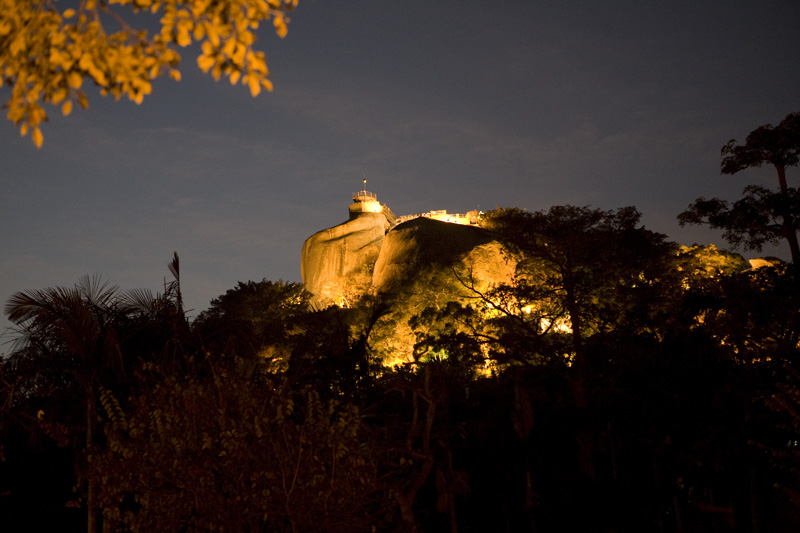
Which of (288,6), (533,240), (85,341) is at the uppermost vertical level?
(533,240)

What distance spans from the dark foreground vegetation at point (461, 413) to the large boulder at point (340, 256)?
87.1 feet

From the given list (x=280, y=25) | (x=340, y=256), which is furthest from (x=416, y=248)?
(x=280, y=25)

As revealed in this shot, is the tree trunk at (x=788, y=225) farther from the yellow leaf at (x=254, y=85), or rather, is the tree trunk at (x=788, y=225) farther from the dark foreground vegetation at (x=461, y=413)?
the yellow leaf at (x=254, y=85)

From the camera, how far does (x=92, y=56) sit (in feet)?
14.4

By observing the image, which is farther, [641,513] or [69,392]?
[641,513]

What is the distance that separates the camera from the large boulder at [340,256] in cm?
5975

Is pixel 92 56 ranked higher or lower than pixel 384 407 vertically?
higher

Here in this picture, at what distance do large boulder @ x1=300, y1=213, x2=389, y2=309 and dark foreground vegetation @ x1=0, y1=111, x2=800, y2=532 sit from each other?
26542 millimetres

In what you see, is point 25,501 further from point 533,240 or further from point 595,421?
point 533,240

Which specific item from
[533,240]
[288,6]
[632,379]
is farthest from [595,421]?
[288,6]

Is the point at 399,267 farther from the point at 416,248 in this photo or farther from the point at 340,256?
the point at 340,256

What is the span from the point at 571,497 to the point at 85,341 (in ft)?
41.0

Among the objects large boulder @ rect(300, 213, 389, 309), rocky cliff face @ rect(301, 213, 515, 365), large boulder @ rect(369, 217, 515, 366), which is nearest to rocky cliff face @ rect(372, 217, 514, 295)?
rocky cliff face @ rect(301, 213, 515, 365)

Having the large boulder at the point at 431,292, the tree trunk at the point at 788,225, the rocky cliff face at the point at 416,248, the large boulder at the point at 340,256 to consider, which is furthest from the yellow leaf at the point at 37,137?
the large boulder at the point at 340,256
